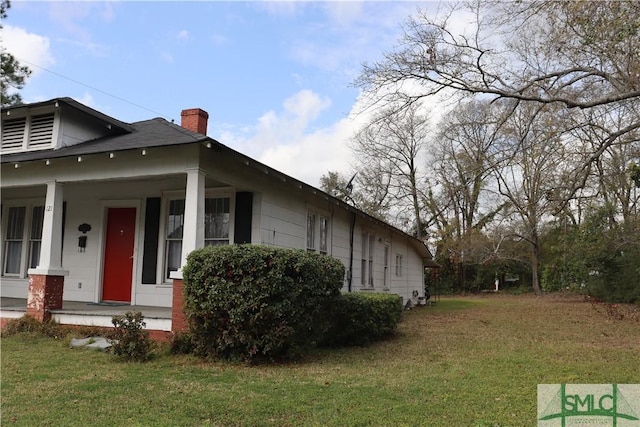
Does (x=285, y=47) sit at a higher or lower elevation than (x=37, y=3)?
lower

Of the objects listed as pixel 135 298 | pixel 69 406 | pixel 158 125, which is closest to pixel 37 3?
pixel 158 125

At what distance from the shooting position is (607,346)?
9102 mm

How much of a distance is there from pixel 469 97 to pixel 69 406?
10.1m

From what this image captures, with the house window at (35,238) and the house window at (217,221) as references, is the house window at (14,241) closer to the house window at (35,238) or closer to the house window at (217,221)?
the house window at (35,238)

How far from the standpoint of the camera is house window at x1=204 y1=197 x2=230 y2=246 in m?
9.59

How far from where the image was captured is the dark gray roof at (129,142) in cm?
819

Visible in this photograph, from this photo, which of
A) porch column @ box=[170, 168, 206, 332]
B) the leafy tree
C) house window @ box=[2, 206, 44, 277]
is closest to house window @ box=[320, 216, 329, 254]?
porch column @ box=[170, 168, 206, 332]

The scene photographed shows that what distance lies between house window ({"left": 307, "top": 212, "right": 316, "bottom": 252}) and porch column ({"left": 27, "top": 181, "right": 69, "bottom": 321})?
197 inches

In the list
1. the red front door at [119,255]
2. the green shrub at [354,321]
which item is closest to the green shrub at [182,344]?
A: the green shrub at [354,321]

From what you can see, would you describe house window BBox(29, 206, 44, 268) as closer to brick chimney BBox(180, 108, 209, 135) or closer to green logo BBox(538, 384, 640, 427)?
brick chimney BBox(180, 108, 209, 135)

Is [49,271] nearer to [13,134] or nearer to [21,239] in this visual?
[13,134]

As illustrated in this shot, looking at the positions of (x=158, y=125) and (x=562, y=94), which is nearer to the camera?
(x=158, y=125)

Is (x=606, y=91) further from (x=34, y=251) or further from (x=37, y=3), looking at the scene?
(x=34, y=251)

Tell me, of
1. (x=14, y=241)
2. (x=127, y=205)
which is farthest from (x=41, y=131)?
(x=14, y=241)
